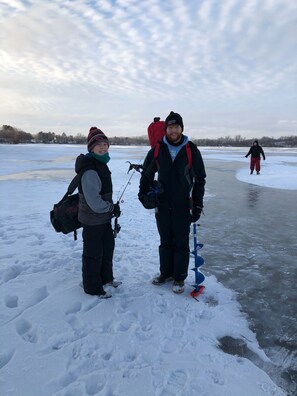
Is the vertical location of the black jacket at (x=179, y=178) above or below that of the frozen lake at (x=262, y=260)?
above

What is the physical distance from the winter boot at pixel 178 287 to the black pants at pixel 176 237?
51 mm

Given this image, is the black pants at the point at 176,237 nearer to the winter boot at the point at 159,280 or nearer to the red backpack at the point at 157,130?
the winter boot at the point at 159,280

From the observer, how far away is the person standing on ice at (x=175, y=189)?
3.88 meters

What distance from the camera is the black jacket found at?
388 centimetres

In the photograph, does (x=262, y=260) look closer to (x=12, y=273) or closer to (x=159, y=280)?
(x=159, y=280)

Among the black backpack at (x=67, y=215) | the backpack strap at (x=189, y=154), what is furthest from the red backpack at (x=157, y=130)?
the black backpack at (x=67, y=215)

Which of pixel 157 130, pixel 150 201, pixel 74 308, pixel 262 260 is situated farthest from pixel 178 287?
pixel 157 130

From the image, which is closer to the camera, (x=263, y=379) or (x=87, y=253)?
(x=263, y=379)

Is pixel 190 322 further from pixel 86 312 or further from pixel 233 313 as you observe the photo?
pixel 86 312

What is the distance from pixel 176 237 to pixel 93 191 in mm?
1213

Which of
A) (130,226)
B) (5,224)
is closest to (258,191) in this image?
(130,226)

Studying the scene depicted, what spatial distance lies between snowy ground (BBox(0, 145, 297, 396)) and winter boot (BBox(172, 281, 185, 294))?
9cm

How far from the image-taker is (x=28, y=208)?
8.70m

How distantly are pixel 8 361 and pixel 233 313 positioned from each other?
234 centimetres
